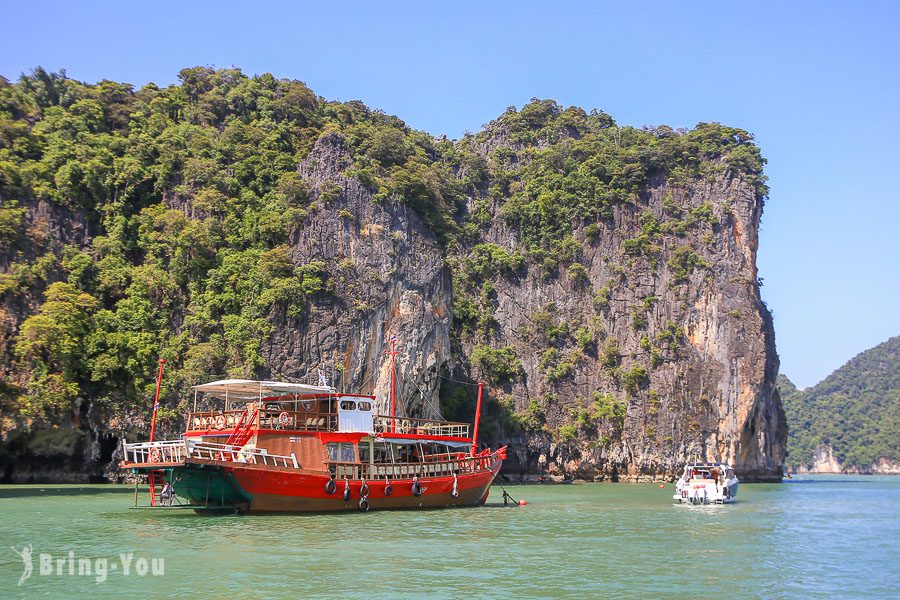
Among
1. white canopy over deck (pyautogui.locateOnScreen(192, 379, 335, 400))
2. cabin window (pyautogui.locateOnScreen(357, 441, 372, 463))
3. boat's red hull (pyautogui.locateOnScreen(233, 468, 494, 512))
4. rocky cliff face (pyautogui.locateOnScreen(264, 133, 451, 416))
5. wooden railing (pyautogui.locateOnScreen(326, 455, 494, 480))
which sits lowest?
boat's red hull (pyautogui.locateOnScreen(233, 468, 494, 512))

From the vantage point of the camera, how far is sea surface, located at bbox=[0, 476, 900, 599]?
1467 cm

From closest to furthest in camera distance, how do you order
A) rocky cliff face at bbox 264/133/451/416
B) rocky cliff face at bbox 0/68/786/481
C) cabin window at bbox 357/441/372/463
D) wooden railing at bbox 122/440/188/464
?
1. wooden railing at bbox 122/440/188/464
2. cabin window at bbox 357/441/372/463
3. rocky cliff face at bbox 0/68/786/481
4. rocky cliff face at bbox 264/133/451/416

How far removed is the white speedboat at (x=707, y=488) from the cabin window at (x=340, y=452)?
16117 mm

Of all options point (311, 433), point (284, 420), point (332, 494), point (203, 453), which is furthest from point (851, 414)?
point (203, 453)

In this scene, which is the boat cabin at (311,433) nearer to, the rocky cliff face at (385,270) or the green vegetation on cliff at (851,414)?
the rocky cliff face at (385,270)

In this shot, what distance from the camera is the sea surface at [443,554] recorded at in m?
14.7

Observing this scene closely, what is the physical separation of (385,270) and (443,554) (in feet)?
106

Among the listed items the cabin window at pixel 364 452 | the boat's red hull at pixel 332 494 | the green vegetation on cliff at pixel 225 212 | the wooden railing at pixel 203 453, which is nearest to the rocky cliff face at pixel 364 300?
the green vegetation on cliff at pixel 225 212

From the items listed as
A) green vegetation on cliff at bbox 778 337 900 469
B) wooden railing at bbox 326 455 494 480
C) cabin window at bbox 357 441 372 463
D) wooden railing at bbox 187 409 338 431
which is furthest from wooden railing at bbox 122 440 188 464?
green vegetation on cliff at bbox 778 337 900 469

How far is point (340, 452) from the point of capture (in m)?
27.3

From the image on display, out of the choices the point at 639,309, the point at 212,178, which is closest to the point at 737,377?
the point at 639,309

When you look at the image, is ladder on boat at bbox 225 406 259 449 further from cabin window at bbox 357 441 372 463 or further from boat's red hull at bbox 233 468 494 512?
cabin window at bbox 357 441 372 463

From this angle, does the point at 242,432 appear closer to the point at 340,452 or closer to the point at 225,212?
the point at 340,452

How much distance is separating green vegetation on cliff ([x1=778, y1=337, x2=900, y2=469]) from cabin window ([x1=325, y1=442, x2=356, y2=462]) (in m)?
110
